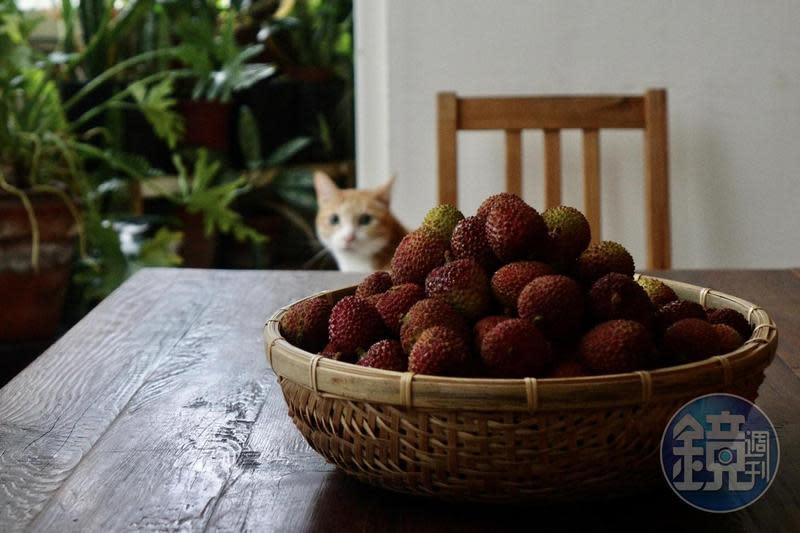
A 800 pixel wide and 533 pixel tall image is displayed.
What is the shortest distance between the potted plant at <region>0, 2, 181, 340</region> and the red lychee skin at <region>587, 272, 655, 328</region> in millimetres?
2090

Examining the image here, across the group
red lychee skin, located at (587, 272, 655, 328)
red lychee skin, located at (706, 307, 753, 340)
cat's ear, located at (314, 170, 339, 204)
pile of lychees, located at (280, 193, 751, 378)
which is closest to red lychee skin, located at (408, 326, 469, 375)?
pile of lychees, located at (280, 193, 751, 378)

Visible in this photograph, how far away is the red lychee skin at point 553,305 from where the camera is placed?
2.30 feet

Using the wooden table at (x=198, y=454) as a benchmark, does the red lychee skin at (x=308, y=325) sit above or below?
above

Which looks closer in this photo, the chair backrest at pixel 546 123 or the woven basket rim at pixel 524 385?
the woven basket rim at pixel 524 385

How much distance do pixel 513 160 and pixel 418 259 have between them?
113 centimetres

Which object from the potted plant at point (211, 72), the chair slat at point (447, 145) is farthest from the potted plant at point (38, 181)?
the chair slat at point (447, 145)

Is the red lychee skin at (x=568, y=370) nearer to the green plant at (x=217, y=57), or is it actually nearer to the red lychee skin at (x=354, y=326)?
the red lychee skin at (x=354, y=326)

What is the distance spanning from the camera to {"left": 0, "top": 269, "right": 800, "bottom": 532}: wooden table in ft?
2.31

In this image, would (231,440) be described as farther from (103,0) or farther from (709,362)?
(103,0)

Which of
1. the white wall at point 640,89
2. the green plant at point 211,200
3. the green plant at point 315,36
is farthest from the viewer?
the green plant at point 315,36

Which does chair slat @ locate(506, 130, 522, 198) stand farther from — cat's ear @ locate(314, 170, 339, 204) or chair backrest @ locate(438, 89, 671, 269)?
cat's ear @ locate(314, 170, 339, 204)

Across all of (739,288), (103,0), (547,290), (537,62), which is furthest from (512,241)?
(103,0)

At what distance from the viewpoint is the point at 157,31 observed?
3.24 m

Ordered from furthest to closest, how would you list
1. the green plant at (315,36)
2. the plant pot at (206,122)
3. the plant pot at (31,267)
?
the green plant at (315,36), the plant pot at (206,122), the plant pot at (31,267)
